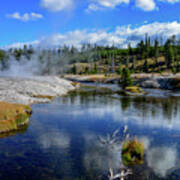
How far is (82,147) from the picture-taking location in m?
22.3

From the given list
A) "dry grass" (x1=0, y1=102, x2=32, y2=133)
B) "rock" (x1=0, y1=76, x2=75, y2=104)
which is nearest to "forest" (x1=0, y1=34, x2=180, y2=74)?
"rock" (x1=0, y1=76, x2=75, y2=104)

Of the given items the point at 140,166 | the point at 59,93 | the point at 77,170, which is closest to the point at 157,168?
the point at 140,166

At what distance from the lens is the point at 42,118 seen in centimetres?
3484

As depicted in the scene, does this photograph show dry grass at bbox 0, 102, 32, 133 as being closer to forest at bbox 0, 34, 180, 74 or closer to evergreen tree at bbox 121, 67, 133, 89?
evergreen tree at bbox 121, 67, 133, 89

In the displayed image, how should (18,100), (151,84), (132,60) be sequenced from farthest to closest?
1. (132,60)
2. (151,84)
3. (18,100)

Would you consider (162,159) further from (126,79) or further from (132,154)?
(126,79)

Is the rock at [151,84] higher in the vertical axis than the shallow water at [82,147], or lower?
higher

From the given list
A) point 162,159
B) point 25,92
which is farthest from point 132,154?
point 25,92

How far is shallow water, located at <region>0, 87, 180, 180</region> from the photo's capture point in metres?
17.4

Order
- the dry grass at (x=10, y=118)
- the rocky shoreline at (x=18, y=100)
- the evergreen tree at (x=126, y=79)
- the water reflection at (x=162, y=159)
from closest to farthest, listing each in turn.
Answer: the water reflection at (x=162, y=159) → the dry grass at (x=10, y=118) → the rocky shoreline at (x=18, y=100) → the evergreen tree at (x=126, y=79)

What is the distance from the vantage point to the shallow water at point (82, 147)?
Answer: 17422 millimetres

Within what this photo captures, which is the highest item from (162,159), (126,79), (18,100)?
(126,79)

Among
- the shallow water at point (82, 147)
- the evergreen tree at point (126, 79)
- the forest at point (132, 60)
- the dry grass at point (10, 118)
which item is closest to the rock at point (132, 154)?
the shallow water at point (82, 147)

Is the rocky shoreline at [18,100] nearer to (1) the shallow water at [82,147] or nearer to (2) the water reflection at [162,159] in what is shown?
(1) the shallow water at [82,147]
